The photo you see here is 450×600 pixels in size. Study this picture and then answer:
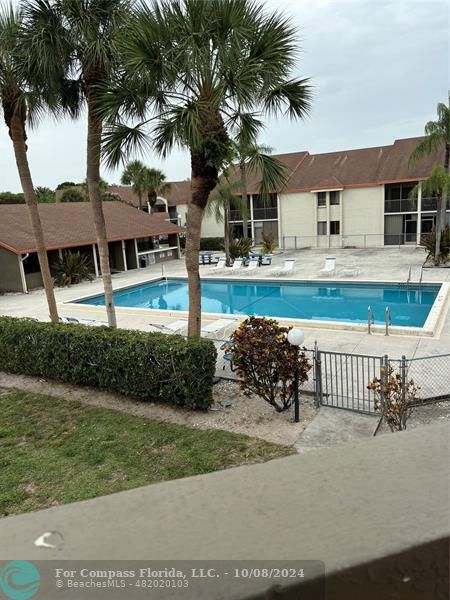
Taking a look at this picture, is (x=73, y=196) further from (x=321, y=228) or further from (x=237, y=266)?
(x=237, y=266)

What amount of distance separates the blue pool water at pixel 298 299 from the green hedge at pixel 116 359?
395 inches

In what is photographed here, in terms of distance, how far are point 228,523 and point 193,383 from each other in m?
7.51

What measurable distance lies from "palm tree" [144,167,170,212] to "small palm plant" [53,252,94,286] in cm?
1663

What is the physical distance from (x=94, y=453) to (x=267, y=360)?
3.29 m

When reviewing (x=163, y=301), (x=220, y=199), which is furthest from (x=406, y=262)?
(x=163, y=301)

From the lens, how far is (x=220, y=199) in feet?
95.7

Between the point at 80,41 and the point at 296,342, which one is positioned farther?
the point at 80,41

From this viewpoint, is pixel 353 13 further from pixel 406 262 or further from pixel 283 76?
pixel 406 262

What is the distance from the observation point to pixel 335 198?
37438 millimetres

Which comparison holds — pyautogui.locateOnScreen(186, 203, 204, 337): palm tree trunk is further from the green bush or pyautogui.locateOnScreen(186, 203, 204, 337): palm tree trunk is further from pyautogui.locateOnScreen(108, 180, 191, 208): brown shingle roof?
pyautogui.locateOnScreen(108, 180, 191, 208): brown shingle roof

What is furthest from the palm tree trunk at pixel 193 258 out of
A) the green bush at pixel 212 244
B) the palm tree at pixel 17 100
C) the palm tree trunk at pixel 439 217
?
the green bush at pixel 212 244

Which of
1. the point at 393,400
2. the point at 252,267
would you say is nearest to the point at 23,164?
the point at 393,400

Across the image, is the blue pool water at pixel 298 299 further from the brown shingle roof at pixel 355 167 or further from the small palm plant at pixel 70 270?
the brown shingle roof at pixel 355 167

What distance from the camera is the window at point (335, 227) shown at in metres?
37.5
